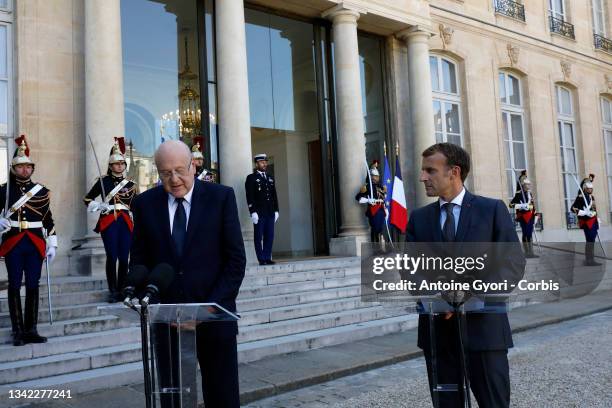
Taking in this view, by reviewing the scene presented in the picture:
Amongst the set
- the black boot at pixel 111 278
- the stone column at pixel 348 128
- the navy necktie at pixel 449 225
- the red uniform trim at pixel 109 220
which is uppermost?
the stone column at pixel 348 128

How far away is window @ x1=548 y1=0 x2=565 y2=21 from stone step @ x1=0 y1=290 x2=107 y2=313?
1753cm

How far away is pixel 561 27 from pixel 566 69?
1.48m

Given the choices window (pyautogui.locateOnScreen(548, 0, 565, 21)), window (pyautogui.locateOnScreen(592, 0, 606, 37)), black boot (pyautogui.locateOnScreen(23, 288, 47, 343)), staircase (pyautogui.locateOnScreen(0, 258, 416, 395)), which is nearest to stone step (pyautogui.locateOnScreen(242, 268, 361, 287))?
staircase (pyautogui.locateOnScreen(0, 258, 416, 395))

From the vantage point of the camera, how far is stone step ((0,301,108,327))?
6207mm

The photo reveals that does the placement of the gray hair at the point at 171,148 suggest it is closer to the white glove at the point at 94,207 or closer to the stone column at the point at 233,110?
the white glove at the point at 94,207

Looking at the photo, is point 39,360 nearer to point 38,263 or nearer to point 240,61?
point 38,263

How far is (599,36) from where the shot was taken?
20.7 metres

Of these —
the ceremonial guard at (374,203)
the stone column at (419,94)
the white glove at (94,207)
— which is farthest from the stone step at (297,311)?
the stone column at (419,94)

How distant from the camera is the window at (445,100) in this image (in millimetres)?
15469

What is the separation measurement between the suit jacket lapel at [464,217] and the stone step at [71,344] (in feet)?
14.8

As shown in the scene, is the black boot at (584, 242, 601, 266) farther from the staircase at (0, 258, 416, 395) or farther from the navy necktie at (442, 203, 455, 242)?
the navy necktie at (442, 203, 455, 242)

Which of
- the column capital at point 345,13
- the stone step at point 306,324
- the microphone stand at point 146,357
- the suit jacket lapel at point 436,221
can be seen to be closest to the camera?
the microphone stand at point 146,357

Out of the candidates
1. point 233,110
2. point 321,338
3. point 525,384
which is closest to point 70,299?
point 321,338

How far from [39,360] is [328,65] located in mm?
10033
